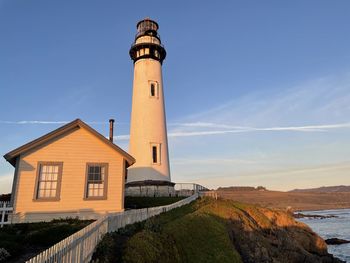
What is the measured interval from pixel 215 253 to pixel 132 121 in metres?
18.4

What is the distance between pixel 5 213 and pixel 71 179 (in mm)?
3454

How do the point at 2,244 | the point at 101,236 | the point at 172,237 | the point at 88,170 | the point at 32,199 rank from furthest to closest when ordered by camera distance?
the point at 88,170 → the point at 32,199 → the point at 172,237 → the point at 101,236 → the point at 2,244

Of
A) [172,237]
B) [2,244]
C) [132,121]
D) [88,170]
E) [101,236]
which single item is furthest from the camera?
[132,121]

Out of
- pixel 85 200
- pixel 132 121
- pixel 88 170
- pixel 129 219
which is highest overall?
pixel 132 121

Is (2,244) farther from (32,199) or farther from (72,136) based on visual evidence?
(72,136)

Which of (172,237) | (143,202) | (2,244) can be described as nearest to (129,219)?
(172,237)

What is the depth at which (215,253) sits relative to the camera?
13.5 meters

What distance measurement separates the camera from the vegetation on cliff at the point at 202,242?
960 cm

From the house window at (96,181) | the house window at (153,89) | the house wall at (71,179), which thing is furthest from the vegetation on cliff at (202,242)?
the house window at (153,89)

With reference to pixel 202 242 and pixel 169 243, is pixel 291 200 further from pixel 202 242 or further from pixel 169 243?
pixel 169 243

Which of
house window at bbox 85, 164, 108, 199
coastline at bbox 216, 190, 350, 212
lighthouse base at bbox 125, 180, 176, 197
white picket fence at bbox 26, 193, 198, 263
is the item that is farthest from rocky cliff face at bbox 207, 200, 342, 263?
coastline at bbox 216, 190, 350, 212

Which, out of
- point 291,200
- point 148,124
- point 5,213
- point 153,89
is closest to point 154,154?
point 148,124

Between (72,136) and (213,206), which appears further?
(213,206)

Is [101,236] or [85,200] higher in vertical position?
[85,200]
